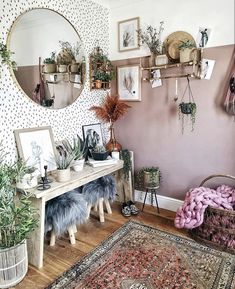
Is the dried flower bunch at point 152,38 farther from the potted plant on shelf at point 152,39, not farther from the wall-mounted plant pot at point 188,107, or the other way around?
the wall-mounted plant pot at point 188,107

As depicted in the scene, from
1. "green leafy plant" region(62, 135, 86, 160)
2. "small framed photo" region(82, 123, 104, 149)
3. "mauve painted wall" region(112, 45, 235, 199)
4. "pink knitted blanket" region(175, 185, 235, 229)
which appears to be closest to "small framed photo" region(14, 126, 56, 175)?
"green leafy plant" region(62, 135, 86, 160)

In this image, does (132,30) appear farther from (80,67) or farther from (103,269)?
(103,269)

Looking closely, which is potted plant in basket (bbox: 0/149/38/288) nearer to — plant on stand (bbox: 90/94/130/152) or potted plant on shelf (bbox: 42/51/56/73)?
potted plant on shelf (bbox: 42/51/56/73)

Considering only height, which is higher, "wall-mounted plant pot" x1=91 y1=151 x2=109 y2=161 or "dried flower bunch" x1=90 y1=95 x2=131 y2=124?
"dried flower bunch" x1=90 y1=95 x2=131 y2=124

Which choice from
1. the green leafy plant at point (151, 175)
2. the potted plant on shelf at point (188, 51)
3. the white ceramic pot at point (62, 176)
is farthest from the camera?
the green leafy plant at point (151, 175)

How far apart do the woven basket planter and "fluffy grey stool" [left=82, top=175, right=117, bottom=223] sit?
29.6 inches

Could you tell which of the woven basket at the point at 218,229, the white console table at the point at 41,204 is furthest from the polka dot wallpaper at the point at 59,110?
the woven basket at the point at 218,229

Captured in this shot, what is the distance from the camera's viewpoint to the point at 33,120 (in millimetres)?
1979

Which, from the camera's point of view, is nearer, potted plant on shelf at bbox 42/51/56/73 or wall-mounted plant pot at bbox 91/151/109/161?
potted plant on shelf at bbox 42/51/56/73

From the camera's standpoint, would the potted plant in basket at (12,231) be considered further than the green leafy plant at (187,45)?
No

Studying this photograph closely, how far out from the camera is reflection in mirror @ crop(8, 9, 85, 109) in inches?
72.7

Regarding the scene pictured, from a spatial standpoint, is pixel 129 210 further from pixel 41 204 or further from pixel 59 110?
pixel 59 110

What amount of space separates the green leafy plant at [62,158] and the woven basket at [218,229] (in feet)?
3.84

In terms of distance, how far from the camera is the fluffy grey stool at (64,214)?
6.02 feet
